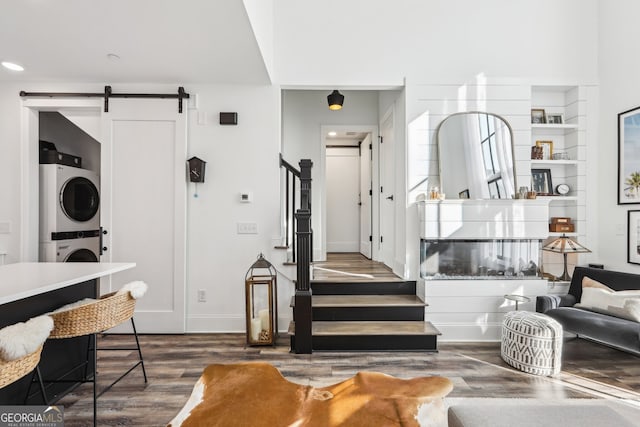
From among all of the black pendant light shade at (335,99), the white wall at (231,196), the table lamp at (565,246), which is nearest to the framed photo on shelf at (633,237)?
the table lamp at (565,246)

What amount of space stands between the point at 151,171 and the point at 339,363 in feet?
8.99

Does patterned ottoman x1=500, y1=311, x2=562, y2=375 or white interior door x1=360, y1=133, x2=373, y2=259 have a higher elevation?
white interior door x1=360, y1=133, x2=373, y2=259

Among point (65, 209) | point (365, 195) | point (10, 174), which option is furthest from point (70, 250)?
point (365, 195)

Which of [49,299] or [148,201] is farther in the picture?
[148,201]

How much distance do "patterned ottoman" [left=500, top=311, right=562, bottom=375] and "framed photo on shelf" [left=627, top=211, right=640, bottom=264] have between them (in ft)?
4.25

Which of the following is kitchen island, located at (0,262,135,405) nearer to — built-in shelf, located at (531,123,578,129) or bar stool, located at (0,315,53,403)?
bar stool, located at (0,315,53,403)

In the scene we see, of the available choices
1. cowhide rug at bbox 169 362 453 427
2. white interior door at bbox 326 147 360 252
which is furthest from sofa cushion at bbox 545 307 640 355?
white interior door at bbox 326 147 360 252

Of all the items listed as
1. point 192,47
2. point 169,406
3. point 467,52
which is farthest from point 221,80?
point 169,406

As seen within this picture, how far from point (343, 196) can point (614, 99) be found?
13.5ft

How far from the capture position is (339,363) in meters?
2.83

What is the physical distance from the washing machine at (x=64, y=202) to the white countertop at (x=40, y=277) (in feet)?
5.05

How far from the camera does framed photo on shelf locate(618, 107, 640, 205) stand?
3.20m

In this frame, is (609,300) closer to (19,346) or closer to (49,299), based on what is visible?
(19,346)

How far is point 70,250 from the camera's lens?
3809 millimetres
